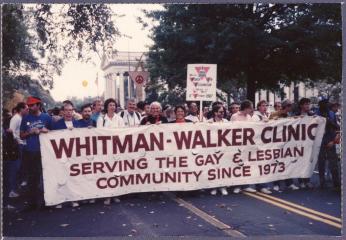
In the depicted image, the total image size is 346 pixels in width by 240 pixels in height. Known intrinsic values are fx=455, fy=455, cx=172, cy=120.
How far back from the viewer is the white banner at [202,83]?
9.16 metres

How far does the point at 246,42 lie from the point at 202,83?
21.2 feet

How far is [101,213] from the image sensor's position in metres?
7.28

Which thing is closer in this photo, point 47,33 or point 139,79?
point 47,33

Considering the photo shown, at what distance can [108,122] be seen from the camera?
8.23 m

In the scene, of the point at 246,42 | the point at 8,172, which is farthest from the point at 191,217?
the point at 246,42

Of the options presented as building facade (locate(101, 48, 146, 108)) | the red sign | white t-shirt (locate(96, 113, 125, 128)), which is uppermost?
building facade (locate(101, 48, 146, 108))

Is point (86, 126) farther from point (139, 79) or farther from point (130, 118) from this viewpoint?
point (139, 79)

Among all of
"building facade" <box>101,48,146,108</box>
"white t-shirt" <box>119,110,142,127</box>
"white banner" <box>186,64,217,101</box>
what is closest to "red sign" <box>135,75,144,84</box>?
"building facade" <box>101,48,146,108</box>

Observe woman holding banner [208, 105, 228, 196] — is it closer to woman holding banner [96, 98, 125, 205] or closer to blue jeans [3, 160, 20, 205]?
woman holding banner [96, 98, 125, 205]

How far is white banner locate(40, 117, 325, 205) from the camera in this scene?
766cm

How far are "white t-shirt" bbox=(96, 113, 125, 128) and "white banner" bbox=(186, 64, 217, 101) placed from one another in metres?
1.61

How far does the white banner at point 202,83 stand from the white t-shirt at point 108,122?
1611 millimetres

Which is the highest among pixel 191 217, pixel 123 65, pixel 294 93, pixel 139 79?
pixel 123 65

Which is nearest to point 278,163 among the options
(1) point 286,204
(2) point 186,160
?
(1) point 286,204
